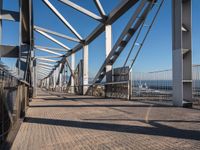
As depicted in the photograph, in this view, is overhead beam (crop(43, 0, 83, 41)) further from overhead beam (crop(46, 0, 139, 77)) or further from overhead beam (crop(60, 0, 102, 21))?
overhead beam (crop(60, 0, 102, 21))

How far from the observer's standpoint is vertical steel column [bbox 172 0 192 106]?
906cm

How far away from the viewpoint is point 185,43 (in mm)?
9438

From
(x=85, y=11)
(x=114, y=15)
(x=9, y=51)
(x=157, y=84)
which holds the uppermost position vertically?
(x=85, y=11)

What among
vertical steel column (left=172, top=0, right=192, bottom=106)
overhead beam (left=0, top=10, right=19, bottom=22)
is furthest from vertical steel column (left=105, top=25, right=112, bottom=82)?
overhead beam (left=0, top=10, right=19, bottom=22)

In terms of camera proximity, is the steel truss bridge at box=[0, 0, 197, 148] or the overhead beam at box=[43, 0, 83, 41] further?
the overhead beam at box=[43, 0, 83, 41]

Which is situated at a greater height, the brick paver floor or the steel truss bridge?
the steel truss bridge

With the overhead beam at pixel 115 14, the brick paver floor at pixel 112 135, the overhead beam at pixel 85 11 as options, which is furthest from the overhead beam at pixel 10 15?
the overhead beam at pixel 85 11

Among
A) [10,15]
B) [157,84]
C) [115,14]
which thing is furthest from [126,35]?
[10,15]

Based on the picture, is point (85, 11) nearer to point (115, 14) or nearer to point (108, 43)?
point (115, 14)

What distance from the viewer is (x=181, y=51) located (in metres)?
9.06

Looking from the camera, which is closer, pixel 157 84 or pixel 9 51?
pixel 9 51

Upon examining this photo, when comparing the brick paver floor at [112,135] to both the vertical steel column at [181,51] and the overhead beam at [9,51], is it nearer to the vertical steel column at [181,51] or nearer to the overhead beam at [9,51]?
the overhead beam at [9,51]

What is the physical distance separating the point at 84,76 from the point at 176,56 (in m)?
15.1

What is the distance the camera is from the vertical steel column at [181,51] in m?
9.06
